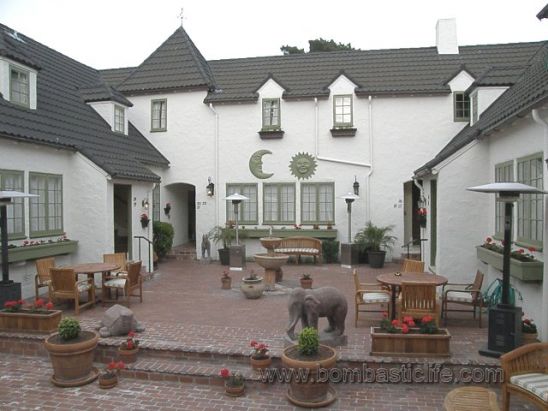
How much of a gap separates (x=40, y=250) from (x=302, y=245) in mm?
8635

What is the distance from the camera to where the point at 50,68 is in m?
15.4

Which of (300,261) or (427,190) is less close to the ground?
(427,190)

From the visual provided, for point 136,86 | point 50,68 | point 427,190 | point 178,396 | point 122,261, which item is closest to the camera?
point 178,396

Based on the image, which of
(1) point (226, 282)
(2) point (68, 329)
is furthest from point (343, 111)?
(2) point (68, 329)

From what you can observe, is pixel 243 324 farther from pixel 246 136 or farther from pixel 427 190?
pixel 246 136

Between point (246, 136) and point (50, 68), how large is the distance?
7.19m

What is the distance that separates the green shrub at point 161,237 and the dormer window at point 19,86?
6206 millimetres

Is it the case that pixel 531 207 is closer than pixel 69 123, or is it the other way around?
pixel 531 207

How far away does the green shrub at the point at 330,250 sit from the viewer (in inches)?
652

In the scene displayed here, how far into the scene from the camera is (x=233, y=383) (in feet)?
20.7

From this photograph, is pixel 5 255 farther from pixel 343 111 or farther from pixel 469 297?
pixel 343 111

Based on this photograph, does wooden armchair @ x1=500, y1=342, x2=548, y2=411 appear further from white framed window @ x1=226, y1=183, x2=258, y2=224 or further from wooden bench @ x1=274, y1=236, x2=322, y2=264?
white framed window @ x1=226, y1=183, x2=258, y2=224

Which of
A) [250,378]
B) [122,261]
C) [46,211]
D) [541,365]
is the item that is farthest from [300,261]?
[541,365]

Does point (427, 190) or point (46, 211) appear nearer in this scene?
point (46, 211)
